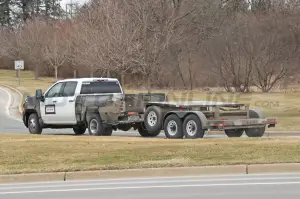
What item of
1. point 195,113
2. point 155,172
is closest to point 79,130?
point 195,113

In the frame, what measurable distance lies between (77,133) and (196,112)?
6.50 metres

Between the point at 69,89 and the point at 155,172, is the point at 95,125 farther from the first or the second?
the point at 155,172

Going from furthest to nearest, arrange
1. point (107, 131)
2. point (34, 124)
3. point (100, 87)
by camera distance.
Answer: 1. point (34, 124)
2. point (100, 87)
3. point (107, 131)

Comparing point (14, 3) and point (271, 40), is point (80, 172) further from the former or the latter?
point (14, 3)

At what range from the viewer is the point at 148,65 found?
23.8 meters

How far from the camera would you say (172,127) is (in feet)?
55.3

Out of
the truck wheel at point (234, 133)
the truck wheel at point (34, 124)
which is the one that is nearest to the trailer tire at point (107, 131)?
the truck wheel at point (34, 124)

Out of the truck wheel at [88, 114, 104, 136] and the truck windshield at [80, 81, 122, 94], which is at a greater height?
the truck windshield at [80, 81, 122, 94]

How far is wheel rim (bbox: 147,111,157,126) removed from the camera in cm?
1758

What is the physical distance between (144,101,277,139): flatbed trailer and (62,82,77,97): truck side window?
2927mm

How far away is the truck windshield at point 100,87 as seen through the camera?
63.7 feet

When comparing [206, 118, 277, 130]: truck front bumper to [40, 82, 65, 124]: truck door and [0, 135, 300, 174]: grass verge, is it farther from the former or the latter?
[40, 82, 65, 124]: truck door

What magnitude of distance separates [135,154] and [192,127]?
3.81 metres

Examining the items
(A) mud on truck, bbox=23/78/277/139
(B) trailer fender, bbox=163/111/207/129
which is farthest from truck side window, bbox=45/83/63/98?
(B) trailer fender, bbox=163/111/207/129
